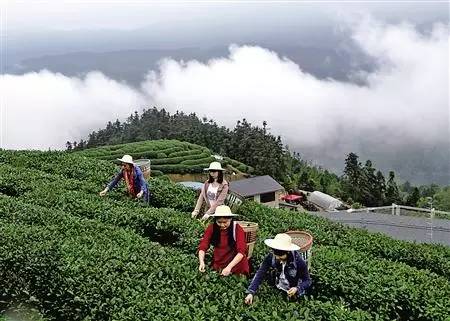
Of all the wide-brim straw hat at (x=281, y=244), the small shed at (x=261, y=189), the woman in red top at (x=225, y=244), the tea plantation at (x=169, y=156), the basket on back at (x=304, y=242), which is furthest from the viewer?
the tea plantation at (x=169, y=156)

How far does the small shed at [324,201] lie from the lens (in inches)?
2573

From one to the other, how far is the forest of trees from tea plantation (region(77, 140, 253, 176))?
4.01 m

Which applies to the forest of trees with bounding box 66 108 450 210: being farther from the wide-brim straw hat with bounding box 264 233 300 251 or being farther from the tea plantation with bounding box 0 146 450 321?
the wide-brim straw hat with bounding box 264 233 300 251

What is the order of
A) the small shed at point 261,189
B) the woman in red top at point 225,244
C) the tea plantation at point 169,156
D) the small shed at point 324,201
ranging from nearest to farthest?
the woman in red top at point 225,244, the small shed at point 261,189, the small shed at point 324,201, the tea plantation at point 169,156

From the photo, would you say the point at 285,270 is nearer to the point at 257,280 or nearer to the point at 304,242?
A: the point at 257,280

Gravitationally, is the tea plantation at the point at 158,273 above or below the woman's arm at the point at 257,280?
below

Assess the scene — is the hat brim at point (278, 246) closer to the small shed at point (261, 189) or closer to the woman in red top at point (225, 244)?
the woman in red top at point (225, 244)

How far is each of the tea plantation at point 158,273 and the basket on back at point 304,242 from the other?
1.22 feet

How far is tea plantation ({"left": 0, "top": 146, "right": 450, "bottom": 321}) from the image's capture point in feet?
24.0

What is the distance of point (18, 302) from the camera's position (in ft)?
27.5

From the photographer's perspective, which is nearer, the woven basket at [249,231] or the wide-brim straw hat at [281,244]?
the wide-brim straw hat at [281,244]

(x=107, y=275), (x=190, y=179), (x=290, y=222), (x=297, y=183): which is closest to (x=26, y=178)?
(x=290, y=222)

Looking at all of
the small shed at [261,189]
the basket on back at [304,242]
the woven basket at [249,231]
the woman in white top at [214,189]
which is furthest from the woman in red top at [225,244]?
the small shed at [261,189]

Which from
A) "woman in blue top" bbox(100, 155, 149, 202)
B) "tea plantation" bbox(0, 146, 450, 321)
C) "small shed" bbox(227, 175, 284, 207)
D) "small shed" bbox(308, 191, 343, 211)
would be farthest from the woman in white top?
"small shed" bbox(308, 191, 343, 211)
